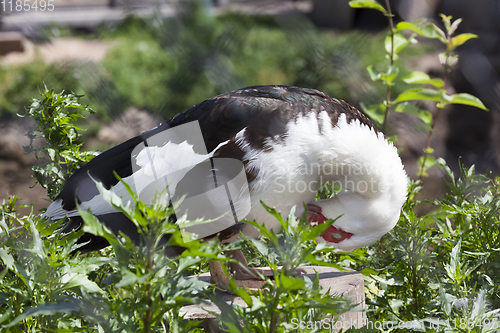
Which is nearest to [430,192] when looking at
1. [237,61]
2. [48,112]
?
[237,61]

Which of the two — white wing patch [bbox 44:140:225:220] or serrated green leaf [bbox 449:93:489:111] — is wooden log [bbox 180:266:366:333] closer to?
white wing patch [bbox 44:140:225:220]

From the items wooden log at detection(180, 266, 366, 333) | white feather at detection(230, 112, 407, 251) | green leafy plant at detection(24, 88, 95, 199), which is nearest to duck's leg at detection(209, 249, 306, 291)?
wooden log at detection(180, 266, 366, 333)

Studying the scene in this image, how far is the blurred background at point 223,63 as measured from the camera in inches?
127

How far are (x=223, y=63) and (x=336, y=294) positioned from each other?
192 cm

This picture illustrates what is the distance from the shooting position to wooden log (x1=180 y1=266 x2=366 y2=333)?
4.55 ft

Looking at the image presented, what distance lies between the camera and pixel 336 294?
1.35 metres

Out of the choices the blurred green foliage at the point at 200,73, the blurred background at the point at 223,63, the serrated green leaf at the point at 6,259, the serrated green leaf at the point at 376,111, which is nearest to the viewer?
the serrated green leaf at the point at 6,259

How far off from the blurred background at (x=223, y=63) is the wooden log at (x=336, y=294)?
65.5 inches

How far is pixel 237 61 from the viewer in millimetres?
3887

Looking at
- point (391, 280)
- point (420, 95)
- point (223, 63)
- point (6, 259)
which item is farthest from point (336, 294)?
point (223, 63)

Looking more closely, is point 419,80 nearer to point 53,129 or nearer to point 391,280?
point 391,280

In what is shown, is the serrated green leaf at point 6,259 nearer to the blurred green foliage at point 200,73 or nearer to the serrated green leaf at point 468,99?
the serrated green leaf at point 468,99

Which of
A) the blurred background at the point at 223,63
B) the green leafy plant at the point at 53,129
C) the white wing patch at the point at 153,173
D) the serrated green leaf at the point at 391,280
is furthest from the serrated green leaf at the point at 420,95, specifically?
the green leafy plant at the point at 53,129

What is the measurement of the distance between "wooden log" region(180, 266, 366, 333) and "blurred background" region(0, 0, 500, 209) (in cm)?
166
